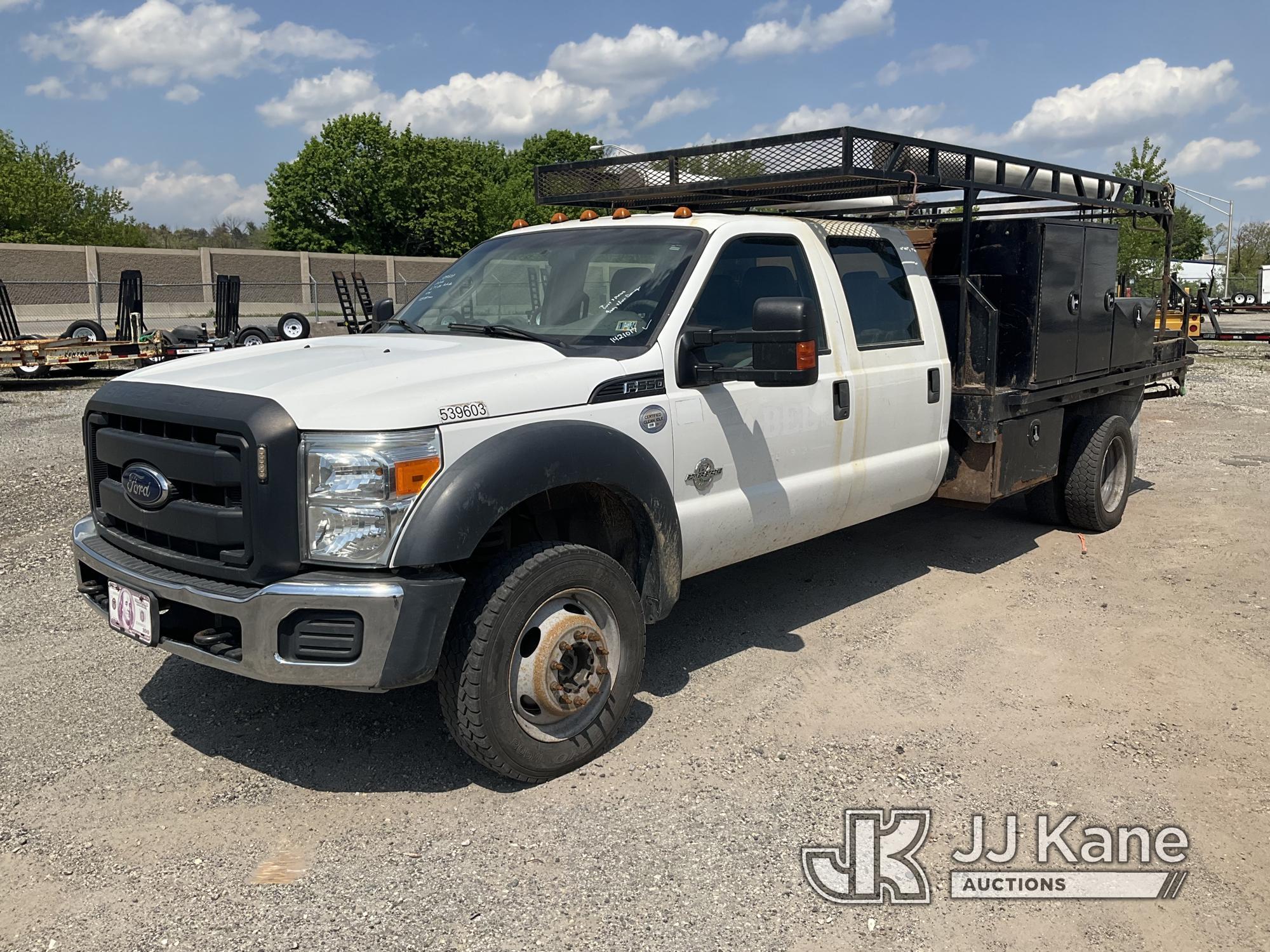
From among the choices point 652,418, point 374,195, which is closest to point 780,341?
point 652,418

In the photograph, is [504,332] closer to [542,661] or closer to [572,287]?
A: [572,287]

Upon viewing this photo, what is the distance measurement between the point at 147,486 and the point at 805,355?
239cm

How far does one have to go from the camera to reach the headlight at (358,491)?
10.8 feet

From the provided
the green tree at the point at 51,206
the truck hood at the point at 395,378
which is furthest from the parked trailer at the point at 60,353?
the green tree at the point at 51,206

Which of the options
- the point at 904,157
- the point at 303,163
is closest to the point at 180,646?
the point at 904,157

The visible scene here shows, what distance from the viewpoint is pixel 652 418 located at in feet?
13.5

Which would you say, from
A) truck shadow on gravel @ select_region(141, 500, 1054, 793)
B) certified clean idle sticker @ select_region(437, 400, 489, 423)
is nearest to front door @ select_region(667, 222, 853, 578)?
truck shadow on gravel @ select_region(141, 500, 1054, 793)

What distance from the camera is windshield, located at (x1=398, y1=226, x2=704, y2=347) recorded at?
4.34 metres

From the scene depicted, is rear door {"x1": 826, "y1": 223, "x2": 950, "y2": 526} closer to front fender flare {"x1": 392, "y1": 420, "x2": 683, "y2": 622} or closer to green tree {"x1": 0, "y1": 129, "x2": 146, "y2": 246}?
front fender flare {"x1": 392, "y1": 420, "x2": 683, "y2": 622}

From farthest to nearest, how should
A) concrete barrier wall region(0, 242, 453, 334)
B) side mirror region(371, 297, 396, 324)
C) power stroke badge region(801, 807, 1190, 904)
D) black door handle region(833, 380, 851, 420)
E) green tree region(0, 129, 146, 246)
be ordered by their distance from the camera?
green tree region(0, 129, 146, 246)
concrete barrier wall region(0, 242, 453, 334)
side mirror region(371, 297, 396, 324)
black door handle region(833, 380, 851, 420)
power stroke badge region(801, 807, 1190, 904)

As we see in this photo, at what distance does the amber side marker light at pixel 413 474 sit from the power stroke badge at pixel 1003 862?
1.70 meters

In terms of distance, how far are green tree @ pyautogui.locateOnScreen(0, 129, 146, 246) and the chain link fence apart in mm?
17442

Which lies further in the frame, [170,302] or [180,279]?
[180,279]

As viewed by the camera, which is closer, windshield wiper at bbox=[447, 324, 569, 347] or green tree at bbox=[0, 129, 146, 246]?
windshield wiper at bbox=[447, 324, 569, 347]
